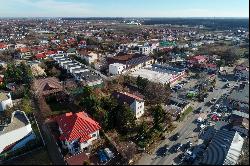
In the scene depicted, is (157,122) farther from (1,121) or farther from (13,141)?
(1,121)

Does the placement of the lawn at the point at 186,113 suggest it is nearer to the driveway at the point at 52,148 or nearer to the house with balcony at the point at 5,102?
the driveway at the point at 52,148

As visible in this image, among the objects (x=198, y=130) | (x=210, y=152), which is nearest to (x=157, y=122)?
(x=198, y=130)

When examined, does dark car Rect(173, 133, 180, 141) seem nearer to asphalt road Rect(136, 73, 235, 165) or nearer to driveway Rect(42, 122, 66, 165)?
asphalt road Rect(136, 73, 235, 165)

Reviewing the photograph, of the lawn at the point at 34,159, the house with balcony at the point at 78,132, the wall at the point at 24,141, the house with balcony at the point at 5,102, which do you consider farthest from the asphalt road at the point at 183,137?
the house with balcony at the point at 5,102

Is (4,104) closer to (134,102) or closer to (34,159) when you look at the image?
(34,159)

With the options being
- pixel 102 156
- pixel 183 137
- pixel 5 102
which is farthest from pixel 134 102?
pixel 5 102

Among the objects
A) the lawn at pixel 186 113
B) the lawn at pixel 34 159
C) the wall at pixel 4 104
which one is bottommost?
the lawn at pixel 34 159
